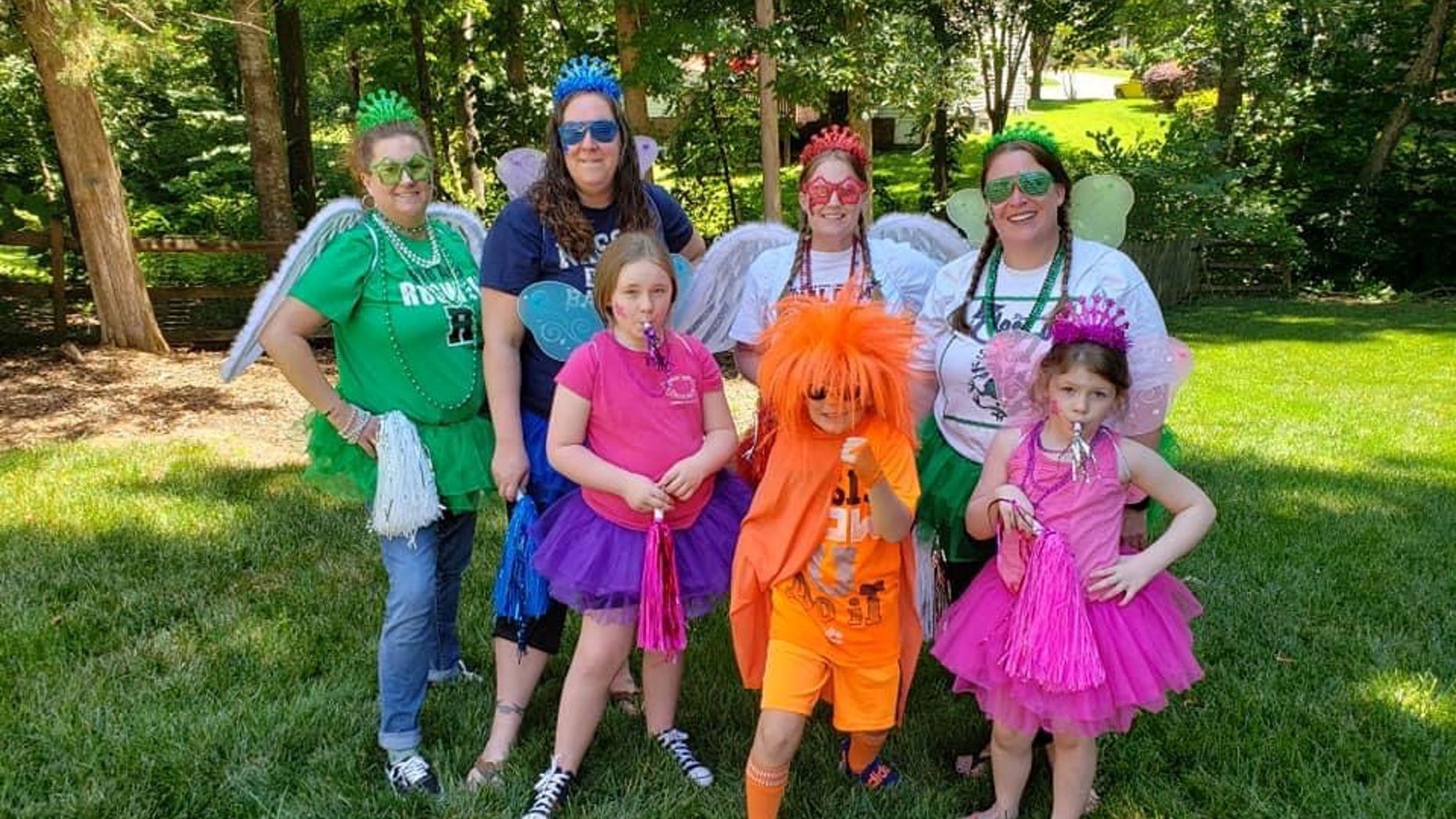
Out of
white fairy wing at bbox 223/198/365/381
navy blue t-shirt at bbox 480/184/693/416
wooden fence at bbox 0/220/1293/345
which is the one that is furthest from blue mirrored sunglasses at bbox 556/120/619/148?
wooden fence at bbox 0/220/1293/345

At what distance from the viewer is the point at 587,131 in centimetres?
270

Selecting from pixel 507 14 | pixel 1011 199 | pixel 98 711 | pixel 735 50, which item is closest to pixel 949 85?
pixel 735 50

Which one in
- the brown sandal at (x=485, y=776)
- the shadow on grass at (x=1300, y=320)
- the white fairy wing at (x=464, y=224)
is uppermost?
the white fairy wing at (x=464, y=224)

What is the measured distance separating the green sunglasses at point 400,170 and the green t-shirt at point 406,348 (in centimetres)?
14

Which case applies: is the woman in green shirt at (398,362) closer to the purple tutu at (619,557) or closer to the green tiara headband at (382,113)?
the green tiara headband at (382,113)

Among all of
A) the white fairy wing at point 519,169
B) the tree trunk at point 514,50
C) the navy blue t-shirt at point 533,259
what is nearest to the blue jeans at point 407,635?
the navy blue t-shirt at point 533,259

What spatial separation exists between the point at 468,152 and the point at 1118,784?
11363 mm

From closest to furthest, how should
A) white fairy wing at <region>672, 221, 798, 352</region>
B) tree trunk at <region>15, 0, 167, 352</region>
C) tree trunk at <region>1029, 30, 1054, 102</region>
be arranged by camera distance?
white fairy wing at <region>672, 221, 798, 352</region> < tree trunk at <region>15, 0, 167, 352</region> < tree trunk at <region>1029, 30, 1054, 102</region>

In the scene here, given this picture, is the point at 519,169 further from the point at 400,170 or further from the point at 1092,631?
the point at 1092,631

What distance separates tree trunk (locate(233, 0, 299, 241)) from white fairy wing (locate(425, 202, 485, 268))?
6.58 meters

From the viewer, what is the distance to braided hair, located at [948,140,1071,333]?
2.63m

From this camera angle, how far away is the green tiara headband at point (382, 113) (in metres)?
2.93

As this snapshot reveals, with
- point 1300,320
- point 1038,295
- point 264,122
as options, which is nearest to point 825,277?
point 1038,295

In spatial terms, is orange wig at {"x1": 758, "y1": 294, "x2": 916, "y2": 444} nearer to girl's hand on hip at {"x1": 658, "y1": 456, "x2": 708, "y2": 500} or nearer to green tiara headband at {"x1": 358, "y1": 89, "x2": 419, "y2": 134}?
girl's hand on hip at {"x1": 658, "y1": 456, "x2": 708, "y2": 500}
